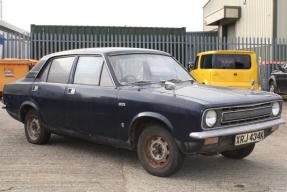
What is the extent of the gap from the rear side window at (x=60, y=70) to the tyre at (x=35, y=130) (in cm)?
69

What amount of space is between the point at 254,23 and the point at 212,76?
51.6 ft

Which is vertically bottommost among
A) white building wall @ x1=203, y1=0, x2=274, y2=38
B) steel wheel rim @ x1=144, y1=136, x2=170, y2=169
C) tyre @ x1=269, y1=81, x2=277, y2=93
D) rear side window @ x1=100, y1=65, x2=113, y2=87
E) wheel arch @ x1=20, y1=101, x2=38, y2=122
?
steel wheel rim @ x1=144, y1=136, x2=170, y2=169

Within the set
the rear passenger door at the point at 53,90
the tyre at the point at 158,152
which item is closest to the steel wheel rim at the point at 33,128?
the rear passenger door at the point at 53,90

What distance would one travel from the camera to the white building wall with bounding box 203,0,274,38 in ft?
81.7

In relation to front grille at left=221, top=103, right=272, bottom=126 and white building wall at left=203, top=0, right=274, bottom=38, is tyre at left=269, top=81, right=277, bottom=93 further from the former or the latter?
front grille at left=221, top=103, right=272, bottom=126

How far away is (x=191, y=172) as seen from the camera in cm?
609

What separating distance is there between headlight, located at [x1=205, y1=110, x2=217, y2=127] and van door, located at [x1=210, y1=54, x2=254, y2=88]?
23.7 feet

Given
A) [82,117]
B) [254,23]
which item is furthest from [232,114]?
[254,23]

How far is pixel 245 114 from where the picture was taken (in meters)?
5.71

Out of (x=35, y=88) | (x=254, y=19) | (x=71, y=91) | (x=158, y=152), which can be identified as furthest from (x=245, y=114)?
(x=254, y=19)

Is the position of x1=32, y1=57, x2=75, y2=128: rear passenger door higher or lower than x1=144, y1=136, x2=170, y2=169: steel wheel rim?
higher

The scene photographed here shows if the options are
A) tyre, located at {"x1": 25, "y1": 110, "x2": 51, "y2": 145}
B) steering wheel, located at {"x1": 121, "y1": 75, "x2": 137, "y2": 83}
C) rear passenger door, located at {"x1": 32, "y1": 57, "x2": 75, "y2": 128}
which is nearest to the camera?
steering wheel, located at {"x1": 121, "y1": 75, "x2": 137, "y2": 83}

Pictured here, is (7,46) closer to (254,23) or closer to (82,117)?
(82,117)

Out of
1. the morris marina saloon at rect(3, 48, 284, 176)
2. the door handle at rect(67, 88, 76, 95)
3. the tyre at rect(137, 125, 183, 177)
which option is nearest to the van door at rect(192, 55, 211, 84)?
the morris marina saloon at rect(3, 48, 284, 176)
